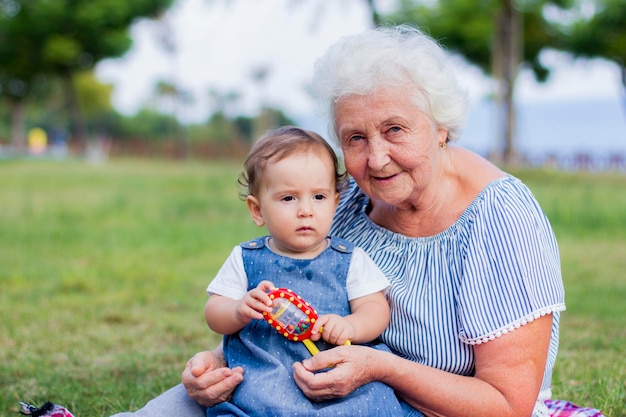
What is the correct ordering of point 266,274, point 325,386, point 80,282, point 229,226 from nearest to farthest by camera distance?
point 325,386, point 266,274, point 80,282, point 229,226

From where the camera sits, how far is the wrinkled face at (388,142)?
2707 mm

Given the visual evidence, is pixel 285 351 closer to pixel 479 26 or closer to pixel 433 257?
pixel 433 257

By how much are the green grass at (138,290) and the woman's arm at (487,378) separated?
131 centimetres

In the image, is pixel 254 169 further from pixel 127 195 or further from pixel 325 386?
pixel 127 195

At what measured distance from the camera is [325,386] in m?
2.37

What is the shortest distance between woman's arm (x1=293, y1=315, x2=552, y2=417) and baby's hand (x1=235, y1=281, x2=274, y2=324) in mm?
305

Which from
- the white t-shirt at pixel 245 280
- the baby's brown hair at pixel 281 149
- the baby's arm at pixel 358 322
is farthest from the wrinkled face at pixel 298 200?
→ the baby's arm at pixel 358 322

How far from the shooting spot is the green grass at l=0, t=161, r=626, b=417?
4.26 meters

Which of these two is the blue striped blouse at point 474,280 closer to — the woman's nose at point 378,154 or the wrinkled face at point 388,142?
the wrinkled face at point 388,142

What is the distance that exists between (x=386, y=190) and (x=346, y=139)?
0.23 meters

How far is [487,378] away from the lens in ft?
8.34

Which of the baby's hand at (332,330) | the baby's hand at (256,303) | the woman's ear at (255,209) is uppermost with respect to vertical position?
the woman's ear at (255,209)

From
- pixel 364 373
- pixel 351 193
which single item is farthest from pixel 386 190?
pixel 364 373

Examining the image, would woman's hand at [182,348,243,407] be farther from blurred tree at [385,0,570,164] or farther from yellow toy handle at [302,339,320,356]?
blurred tree at [385,0,570,164]
